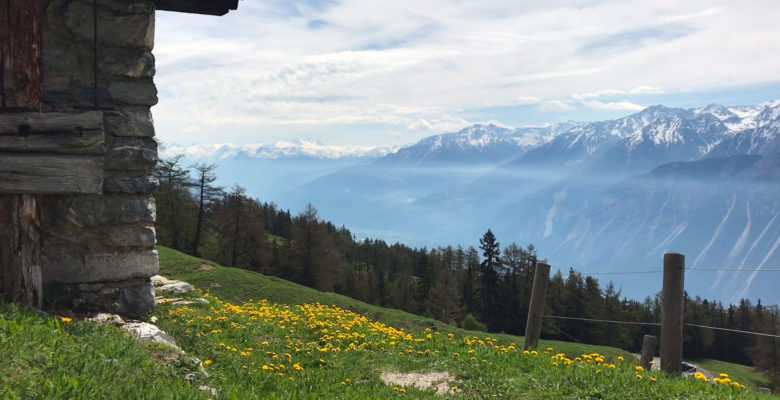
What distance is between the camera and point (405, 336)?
38.5 ft

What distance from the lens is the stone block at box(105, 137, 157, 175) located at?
27.4 feet

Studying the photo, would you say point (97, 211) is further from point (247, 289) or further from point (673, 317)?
point (247, 289)

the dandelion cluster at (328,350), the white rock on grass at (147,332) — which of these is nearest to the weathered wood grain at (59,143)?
the white rock on grass at (147,332)

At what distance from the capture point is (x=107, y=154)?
8.30m

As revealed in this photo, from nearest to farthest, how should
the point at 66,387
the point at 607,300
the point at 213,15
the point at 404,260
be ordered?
1. the point at 66,387
2. the point at 213,15
3. the point at 607,300
4. the point at 404,260

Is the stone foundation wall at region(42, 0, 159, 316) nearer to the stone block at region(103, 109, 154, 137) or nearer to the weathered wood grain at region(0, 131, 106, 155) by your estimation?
the stone block at region(103, 109, 154, 137)

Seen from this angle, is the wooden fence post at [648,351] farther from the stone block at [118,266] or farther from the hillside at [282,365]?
the stone block at [118,266]

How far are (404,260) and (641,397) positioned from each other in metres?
117

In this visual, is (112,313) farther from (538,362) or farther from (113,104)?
(538,362)

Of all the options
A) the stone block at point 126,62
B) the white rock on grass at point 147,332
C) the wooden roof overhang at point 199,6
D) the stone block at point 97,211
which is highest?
the wooden roof overhang at point 199,6

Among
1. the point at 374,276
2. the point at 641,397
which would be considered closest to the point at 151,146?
the point at 641,397

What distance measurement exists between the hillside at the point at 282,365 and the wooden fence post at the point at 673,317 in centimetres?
52

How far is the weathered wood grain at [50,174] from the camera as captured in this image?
288 inches

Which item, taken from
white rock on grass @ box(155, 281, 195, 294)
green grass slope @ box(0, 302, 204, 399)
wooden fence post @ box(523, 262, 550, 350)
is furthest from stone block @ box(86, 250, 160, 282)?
white rock on grass @ box(155, 281, 195, 294)
